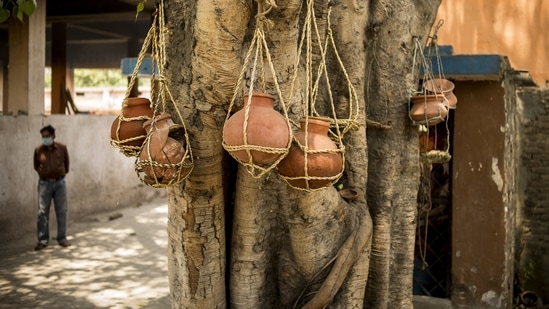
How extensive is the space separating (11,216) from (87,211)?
2110 millimetres

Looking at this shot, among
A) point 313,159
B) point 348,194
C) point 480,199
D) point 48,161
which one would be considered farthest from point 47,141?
point 313,159

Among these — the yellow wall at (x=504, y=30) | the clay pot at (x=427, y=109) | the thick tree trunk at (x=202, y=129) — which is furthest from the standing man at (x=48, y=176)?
the clay pot at (x=427, y=109)

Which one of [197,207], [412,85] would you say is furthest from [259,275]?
[412,85]

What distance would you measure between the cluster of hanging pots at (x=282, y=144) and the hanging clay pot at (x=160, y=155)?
29 centimetres

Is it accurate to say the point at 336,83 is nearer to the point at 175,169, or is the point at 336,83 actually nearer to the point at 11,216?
the point at 175,169

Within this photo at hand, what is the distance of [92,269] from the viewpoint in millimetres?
7555

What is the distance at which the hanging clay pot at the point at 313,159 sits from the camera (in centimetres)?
234

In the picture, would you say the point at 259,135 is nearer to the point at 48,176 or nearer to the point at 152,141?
the point at 152,141

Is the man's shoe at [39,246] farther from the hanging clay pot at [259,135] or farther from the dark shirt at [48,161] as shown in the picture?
the hanging clay pot at [259,135]

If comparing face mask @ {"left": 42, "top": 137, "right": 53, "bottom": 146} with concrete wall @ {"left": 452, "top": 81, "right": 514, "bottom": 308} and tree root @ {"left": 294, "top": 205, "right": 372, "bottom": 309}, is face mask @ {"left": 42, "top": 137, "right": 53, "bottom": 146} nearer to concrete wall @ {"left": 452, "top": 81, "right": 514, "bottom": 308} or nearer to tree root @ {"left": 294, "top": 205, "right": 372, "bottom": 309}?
concrete wall @ {"left": 452, "top": 81, "right": 514, "bottom": 308}

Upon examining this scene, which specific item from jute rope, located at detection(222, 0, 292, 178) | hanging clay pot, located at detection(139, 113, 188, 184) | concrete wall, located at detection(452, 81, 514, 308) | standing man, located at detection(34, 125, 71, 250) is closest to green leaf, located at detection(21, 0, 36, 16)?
hanging clay pot, located at detection(139, 113, 188, 184)

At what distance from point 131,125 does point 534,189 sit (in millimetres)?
6147

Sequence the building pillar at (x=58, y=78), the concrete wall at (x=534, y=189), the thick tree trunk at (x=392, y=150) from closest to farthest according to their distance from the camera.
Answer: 1. the thick tree trunk at (x=392, y=150)
2. the concrete wall at (x=534, y=189)
3. the building pillar at (x=58, y=78)

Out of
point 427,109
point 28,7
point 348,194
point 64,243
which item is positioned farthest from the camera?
point 64,243
